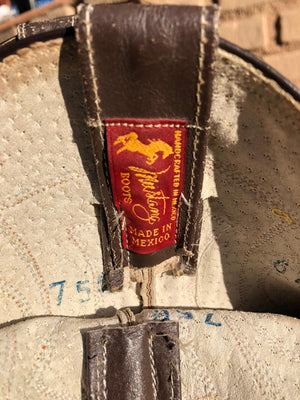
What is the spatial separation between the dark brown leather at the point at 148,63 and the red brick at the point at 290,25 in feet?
0.57

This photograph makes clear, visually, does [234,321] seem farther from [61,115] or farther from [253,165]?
[61,115]

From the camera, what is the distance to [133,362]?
0.64 m

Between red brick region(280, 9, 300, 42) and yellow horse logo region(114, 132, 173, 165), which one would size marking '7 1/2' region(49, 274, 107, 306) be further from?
red brick region(280, 9, 300, 42)

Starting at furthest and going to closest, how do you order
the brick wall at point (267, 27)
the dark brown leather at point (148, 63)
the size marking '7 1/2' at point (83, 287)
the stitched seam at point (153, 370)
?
1. the size marking '7 1/2' at point (83, 287)
2. the stitched seam at point (153, 370)
3. the brick wall at point (267, 27)
4. the dark brown leather at point (148, 63)

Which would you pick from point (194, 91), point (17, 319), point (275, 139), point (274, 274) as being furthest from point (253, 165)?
point (17, 319)

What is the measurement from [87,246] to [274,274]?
1.37 ft

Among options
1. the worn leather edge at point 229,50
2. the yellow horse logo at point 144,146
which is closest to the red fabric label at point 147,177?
the yellow horse logo at point 144,146

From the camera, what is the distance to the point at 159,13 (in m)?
0.44

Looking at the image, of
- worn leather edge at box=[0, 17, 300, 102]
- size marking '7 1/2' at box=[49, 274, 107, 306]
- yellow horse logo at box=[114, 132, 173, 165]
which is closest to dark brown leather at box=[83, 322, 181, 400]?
size marking '7 1/2' at box=[49, 274, 107, 306]

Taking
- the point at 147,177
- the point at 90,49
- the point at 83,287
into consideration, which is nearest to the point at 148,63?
the point at 90,49

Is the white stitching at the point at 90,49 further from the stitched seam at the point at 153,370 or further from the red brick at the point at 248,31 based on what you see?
the stitched seam at the point at 153,370

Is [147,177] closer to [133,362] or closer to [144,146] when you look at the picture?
[144,146]

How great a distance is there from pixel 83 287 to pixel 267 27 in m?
0.61

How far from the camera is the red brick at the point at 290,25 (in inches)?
21.3
